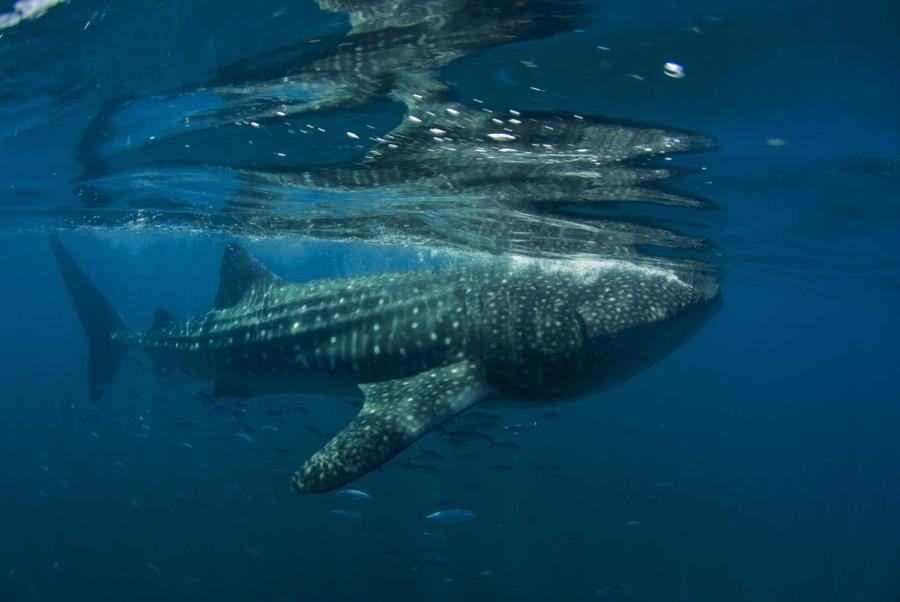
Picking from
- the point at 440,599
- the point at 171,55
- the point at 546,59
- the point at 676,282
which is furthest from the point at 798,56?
the point at 440,599

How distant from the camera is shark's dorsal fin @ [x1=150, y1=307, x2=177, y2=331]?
11.8 metres

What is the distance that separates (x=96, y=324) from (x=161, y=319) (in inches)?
95.1

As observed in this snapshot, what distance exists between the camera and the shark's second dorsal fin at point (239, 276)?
1055 cm

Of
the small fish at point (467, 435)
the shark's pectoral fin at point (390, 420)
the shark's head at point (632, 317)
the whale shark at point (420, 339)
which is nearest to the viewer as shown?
the shark's pectoral fin at point (390, 420)

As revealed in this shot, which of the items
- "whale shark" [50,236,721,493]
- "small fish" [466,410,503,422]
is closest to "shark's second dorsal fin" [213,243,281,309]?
"whale shark" [50,236,721,493]

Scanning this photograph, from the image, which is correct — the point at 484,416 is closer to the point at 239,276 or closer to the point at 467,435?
the point at 467,435

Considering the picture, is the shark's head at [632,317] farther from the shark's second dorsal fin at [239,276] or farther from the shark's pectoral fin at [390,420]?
the shark's second dorsal fin at [239,276]

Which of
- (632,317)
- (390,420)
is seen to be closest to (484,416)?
(632,317)

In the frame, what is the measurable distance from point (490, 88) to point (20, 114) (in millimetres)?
9252

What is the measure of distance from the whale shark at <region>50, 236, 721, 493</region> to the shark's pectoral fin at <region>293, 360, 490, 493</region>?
14mm

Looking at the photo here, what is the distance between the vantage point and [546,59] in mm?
6332

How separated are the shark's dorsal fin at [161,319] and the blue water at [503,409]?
8.85ft

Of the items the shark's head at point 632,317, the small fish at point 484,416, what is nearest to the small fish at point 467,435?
the small fish at point 484,416

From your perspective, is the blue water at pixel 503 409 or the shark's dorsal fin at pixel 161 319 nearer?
the blue water at pixel 503 409
